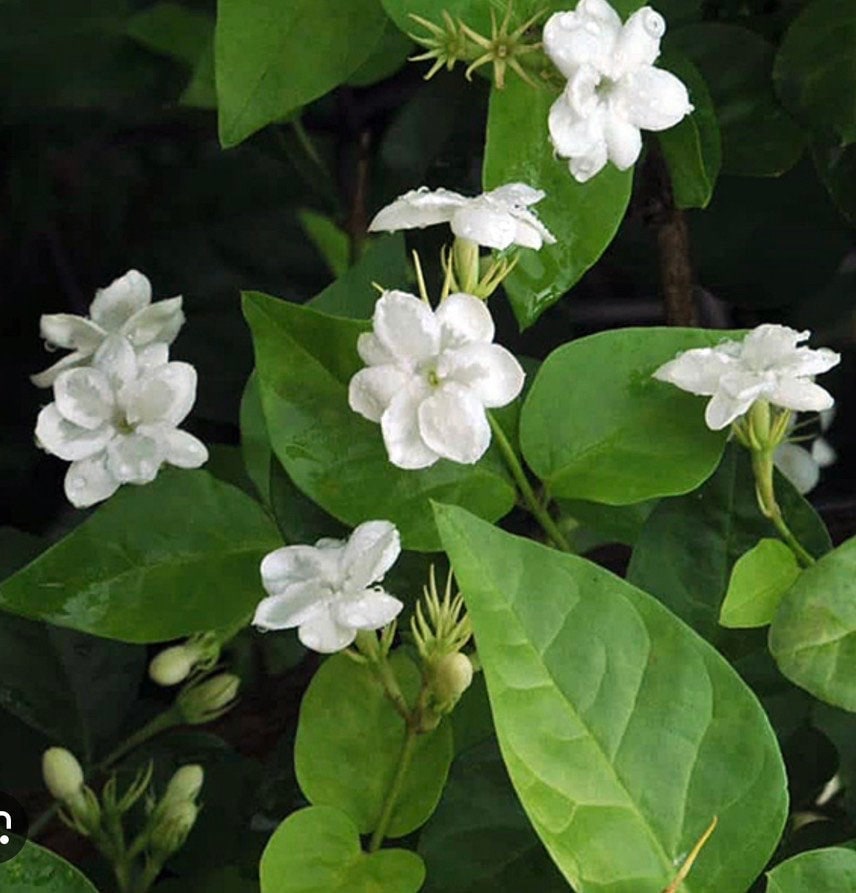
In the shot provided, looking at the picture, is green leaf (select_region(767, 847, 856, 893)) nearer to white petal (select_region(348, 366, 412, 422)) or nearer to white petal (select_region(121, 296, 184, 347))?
white petal (select_region(348, 366, 412, 422))

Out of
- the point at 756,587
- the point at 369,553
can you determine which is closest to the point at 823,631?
the point at 756,587

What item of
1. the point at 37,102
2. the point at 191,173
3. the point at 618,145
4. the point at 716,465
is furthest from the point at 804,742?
the point at 191,173

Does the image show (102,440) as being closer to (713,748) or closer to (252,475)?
(252,475)

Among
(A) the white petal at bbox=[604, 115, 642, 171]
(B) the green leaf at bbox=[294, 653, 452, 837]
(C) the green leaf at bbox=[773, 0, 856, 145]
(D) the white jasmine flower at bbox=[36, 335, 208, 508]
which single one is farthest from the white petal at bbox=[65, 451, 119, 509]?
(C) the green leaf at bbox=[773, 0, 856, 145]

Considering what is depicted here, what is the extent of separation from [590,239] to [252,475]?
0.16 meters

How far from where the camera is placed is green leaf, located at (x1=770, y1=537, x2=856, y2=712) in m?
0.46

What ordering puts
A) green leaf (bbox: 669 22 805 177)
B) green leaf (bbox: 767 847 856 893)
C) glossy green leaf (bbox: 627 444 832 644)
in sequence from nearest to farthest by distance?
green leaf (bbox: 767 847 856 893)
glossy green leaf (bbox: 627 444 832 644)
green leaf (bbox: 669 22 805 177)

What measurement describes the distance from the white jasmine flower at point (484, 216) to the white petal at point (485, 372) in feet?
0.11

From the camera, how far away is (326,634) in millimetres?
482

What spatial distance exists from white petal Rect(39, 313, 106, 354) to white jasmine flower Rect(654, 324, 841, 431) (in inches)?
8.7

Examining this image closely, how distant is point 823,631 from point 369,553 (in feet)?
0.46

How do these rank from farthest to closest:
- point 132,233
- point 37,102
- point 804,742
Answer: point 132,233
point 37,102
point 804,742

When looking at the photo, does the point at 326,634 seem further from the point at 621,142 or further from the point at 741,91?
the point at 741,91

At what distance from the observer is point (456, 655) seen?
0.47 m
